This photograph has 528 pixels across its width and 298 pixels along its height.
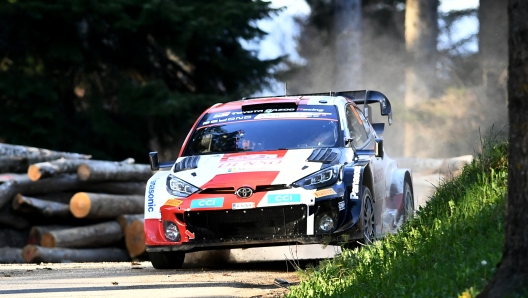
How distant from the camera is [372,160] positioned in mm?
10938

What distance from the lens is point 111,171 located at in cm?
1773

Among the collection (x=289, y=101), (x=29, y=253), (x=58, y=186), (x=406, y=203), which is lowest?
(x=29, y=253)

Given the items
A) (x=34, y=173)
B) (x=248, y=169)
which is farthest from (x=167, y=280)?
(x=34, y=173)

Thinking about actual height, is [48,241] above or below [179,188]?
below

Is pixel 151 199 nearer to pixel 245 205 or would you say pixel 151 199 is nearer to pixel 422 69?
pixel 245 205

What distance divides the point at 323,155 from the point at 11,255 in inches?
285

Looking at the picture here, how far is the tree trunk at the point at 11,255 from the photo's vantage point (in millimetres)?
15570

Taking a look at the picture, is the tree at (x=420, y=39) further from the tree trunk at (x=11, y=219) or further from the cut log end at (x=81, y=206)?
the tree trunk at (x=11, y=219)

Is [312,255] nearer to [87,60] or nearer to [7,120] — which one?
[7,120]

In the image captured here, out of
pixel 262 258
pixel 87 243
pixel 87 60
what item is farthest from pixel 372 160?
pixel 87 60

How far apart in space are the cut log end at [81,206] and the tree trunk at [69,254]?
23.7 inches

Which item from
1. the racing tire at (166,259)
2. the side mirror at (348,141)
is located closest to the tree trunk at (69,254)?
the racing tire at (166,259)

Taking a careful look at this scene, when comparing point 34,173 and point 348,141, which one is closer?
point 348,141

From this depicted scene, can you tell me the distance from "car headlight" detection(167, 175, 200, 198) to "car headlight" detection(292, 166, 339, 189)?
1.04 meters
